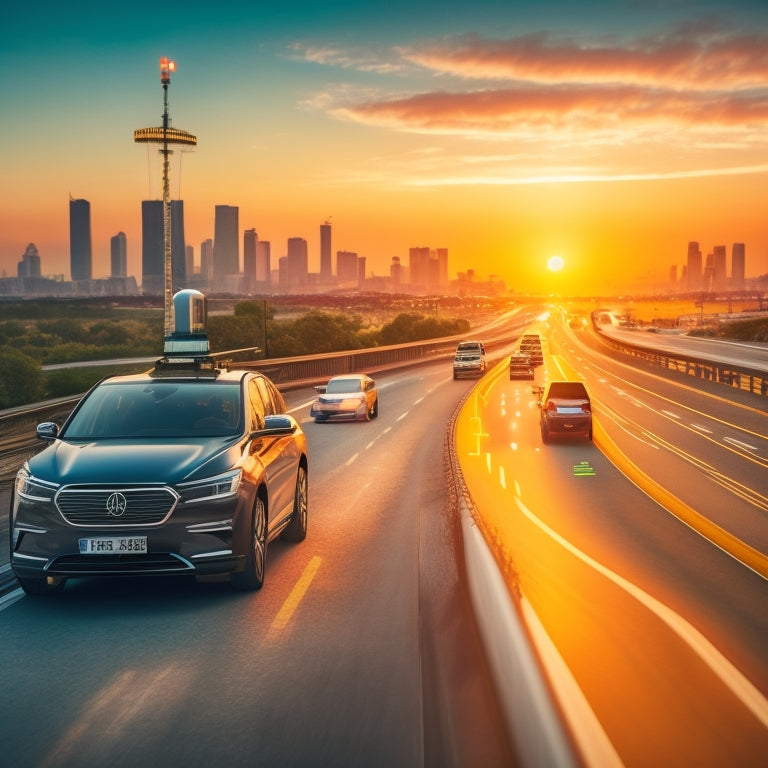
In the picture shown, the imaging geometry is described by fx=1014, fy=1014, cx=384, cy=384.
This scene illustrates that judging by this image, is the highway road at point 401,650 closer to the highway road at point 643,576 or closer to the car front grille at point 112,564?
the highway road at point 643,576

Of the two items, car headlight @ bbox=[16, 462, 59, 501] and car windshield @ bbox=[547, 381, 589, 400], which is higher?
car headlight @ bbox=[16, 462, 59, 501]

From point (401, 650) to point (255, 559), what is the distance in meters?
2.33

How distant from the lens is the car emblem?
8242mm

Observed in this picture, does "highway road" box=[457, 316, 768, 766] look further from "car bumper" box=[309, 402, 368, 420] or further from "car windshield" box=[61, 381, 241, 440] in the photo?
"car bumper" box=[309, 402, 368, 420]

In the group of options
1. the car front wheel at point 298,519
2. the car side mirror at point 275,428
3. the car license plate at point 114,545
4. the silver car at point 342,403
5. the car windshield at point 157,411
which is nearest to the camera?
the car license plate at point 114,545

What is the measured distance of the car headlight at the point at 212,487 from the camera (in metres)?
8.42

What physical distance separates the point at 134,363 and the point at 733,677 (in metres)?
83.7

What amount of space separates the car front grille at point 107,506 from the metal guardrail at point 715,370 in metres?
43.8

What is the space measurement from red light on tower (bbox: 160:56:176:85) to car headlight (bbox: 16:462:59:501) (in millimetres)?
Answer: 54112

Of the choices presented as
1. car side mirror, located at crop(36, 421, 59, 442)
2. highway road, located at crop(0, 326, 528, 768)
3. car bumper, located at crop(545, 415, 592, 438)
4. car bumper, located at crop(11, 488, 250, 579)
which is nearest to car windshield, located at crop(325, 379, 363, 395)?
car bumper, located at crop(545, 415, 592, 438)

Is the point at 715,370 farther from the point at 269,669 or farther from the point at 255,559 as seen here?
the point at 269,669

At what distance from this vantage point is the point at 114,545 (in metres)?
8.20

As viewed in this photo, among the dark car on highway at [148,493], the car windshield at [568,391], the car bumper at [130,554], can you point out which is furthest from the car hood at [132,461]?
the car windshield at [568,391]

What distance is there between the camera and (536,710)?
4797mm
